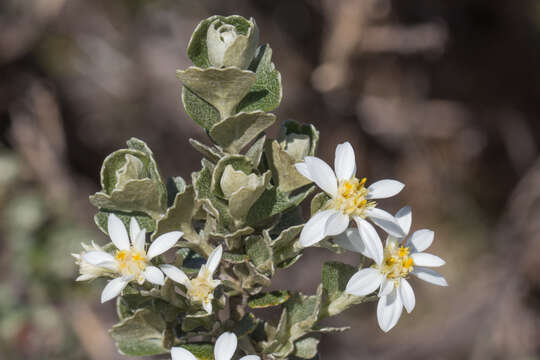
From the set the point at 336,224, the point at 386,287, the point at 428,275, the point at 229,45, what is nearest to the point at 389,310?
the point at 386,287

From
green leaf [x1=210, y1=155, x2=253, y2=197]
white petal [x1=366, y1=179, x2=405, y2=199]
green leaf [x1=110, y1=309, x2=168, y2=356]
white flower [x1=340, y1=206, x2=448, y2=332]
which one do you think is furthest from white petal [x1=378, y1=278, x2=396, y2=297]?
green leaf [x1=110, y1=309, x2=168, y2=356]

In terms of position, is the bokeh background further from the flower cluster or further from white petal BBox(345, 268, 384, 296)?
white petal BBox(345, 268, 384, 296)

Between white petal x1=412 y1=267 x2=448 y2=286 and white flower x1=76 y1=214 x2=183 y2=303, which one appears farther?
white petal x1=412 y1=267 x2=448 y2=286

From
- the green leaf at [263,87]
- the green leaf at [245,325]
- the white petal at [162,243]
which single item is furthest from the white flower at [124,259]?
the green leaf at [263,87]

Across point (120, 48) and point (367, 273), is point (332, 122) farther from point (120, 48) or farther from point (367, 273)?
point (367, 273)

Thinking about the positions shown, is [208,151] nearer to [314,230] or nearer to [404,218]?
[314,230]

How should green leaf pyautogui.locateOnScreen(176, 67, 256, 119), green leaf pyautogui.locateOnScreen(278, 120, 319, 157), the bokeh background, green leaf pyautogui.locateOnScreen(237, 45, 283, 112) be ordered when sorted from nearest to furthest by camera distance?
green leaf pyautogui.locateOnScreen(176, 67, 256, 119) → green leaf pyautogui.locateOnScreen(237, 45, 283, 112) → green leaf pyautogui.locateOnScreen(278, 120, 319, 157) → the bokeh background

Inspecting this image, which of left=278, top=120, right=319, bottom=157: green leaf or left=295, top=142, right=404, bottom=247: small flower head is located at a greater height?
left=278, top=120, right=319, bottom=157: green leaf

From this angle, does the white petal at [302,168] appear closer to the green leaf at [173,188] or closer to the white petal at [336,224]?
the white petal at [336,224]

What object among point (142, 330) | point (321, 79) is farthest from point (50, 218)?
point (142, 330)
